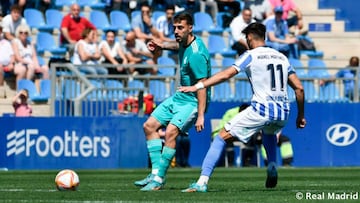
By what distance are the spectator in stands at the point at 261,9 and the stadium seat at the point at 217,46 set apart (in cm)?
112

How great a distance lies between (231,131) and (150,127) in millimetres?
1397

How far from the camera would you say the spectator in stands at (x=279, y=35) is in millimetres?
28109

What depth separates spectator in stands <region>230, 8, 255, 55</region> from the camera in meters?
27.5

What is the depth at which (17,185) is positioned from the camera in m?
15.7

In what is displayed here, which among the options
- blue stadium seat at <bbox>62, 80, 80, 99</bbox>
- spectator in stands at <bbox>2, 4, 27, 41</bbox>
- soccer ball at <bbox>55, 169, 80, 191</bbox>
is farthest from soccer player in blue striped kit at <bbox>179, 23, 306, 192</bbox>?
spectator in stands at <bbox>2, 4, 27, 41</bbox>

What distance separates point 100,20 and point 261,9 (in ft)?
13.7

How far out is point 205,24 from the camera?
29125mm

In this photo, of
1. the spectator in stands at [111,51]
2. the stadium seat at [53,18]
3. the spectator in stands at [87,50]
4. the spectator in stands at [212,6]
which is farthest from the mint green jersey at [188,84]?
the spectator in stands at [212,6]

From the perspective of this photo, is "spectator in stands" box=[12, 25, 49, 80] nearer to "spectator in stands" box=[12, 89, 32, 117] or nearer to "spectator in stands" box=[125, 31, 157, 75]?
"spectator in stands" box=[12, 89, 32, 117]

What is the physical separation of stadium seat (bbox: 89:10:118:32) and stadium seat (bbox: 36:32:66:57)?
4.87 feet

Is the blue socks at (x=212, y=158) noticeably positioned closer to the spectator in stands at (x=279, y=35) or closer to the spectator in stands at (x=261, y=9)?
the spectator in stands at (x=279, y=35)

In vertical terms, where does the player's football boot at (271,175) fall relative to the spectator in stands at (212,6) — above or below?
below

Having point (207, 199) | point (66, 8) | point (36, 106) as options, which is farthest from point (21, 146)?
point (207, 199)

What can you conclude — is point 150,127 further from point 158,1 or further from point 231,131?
point 158,1
